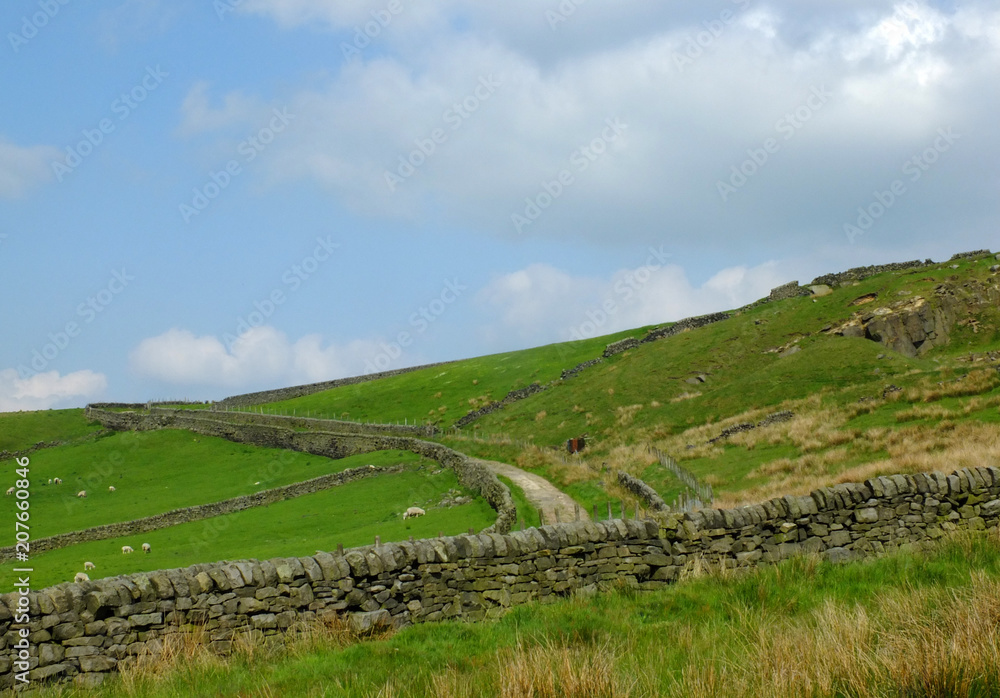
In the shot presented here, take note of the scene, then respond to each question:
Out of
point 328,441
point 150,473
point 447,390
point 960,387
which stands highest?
point 447,390

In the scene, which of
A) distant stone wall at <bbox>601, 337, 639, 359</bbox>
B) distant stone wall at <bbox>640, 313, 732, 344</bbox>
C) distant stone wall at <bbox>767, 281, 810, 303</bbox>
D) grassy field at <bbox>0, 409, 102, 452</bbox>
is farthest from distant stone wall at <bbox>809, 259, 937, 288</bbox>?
grassy field at <bbox>0, 409, 102, 452</bbox>

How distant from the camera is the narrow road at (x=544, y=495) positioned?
92.4 ft

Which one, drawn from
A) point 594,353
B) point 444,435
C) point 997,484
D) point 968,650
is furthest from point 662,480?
point 594,353

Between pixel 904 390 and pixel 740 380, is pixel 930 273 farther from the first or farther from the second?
pixel 904 390

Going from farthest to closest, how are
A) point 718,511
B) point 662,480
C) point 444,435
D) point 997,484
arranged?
point 444,435, point 662,480, point 997,484, point 718,511

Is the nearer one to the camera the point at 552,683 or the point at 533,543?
the point at 552,683

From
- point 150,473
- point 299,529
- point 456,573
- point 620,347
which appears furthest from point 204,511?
point 620,347

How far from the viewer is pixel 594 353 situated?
281ft

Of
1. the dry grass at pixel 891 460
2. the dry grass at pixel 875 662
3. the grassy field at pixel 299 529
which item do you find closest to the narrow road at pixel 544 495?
the grassy field at pixel 299 529

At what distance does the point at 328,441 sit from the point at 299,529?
30.8m

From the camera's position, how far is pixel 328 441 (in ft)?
214

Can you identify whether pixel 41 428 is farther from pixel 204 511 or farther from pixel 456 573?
pixel 456 573

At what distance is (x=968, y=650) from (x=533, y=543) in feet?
23.0

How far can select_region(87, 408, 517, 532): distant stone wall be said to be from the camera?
3359 centimetres
